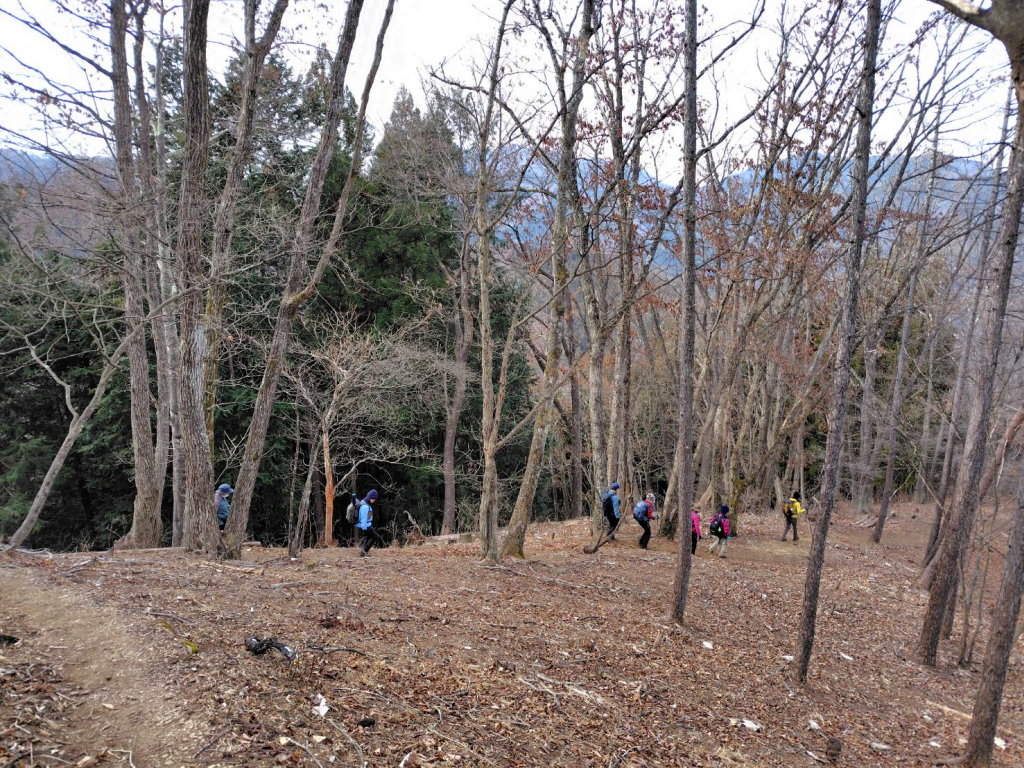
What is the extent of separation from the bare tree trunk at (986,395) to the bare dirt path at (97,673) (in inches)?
284

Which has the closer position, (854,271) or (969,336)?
(854,271)

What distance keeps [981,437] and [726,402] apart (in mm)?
9397

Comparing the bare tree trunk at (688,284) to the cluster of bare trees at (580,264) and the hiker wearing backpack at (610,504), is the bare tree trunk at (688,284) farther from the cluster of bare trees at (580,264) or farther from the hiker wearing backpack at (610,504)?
the hiker wearing backpack at (610,504)

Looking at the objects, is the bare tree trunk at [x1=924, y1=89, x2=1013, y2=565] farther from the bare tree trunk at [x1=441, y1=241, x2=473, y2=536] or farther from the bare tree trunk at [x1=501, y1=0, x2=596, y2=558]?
the bare tree trunk at [x1=441, y1=241, x2=473, y2=536]

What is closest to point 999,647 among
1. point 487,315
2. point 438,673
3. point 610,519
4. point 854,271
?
point 854,271

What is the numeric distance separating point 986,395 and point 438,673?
7036 mm

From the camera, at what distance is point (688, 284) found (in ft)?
26.4

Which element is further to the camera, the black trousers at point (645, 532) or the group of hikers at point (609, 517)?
the black trousers at point (645, 532)

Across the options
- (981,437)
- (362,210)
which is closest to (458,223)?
(362,210)

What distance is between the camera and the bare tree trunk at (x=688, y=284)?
7.79m

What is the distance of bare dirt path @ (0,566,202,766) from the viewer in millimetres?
3398

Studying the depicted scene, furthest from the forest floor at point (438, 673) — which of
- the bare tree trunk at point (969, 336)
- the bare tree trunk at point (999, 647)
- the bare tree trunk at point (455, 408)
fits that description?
the bare tree trunk at point (455, 408)

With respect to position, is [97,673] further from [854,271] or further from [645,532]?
[645,532]

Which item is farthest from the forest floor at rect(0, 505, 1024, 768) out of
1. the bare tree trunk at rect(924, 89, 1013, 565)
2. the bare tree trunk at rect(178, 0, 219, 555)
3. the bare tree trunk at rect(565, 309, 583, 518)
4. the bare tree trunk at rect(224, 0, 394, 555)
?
the bare tree trunk at rect(565, 309, 583, 518)
